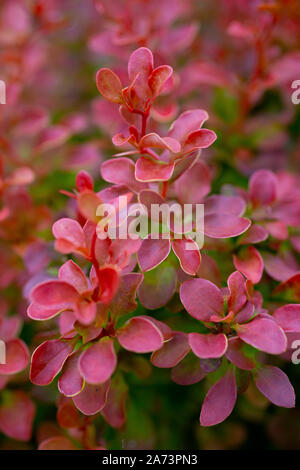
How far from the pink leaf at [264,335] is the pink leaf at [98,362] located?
16cm

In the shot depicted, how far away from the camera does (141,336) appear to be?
61 cm

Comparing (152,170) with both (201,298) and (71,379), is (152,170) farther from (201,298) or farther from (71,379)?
(71,379)

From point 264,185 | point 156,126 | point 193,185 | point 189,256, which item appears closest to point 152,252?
point 189,256

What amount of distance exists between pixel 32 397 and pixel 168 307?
34 centimetres

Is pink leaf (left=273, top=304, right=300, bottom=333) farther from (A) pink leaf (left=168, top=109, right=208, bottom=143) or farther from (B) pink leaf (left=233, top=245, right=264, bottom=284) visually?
(A) pink leaf (left=168, top=109, right=208, bottom=143)

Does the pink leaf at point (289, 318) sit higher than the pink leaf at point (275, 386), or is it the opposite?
the pink leaf at point (289, 318)

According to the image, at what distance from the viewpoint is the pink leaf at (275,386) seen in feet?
2.13

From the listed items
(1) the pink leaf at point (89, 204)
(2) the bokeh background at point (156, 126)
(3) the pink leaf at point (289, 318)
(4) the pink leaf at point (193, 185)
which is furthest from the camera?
(2) the bokeh background at point (156, 126)

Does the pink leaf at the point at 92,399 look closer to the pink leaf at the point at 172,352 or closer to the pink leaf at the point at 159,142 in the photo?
the pink leaf at the point at 172,352

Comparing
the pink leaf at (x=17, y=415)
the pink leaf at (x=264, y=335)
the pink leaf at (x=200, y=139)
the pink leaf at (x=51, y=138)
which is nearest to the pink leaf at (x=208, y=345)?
the pink leaf at (x=264, y=335)

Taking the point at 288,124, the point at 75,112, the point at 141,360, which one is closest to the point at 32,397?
the point at 141,360

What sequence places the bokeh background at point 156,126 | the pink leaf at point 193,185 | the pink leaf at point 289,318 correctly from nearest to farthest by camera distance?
1. the pink leaf at point 289,318
2. the pink leaf at point 193,185
3. the bokeh background at point 156,126

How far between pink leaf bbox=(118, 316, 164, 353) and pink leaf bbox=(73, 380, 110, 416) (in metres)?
0.09
